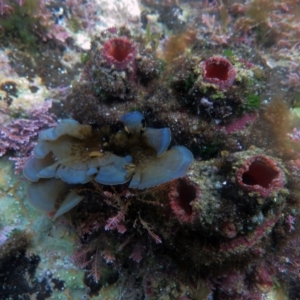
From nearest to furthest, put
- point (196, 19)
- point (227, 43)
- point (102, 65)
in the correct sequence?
1. point (102, 65)
2. point (227, 43)
3. point (196, 19)

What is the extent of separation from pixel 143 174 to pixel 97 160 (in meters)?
0.54

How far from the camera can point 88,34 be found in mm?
4566

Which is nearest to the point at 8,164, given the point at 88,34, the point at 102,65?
the point at 102,65

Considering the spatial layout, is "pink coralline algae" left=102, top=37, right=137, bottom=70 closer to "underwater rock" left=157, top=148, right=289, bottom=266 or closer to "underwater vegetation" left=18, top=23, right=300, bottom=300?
"underwater vegetation" left=18, top=23, right=300, bottom=300

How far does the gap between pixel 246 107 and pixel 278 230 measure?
1519 mm

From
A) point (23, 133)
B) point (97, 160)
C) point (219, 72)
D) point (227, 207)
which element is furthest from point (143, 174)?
point (23, 133)

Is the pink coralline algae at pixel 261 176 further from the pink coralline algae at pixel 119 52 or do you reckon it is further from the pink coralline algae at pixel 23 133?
the pink coralline algae at pixel 23 133

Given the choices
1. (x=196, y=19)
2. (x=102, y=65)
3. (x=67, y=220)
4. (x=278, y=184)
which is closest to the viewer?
(x=278, y=184)

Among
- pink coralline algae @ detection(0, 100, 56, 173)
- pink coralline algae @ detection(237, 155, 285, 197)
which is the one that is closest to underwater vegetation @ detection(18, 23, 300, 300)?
pink coralline algae @ detection(237, 155, 285, 197)

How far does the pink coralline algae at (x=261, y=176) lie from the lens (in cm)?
263

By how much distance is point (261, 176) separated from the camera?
2865 mm

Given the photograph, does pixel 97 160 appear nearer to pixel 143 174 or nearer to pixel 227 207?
pixel 143 174

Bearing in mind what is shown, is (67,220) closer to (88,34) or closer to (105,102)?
(105,102)

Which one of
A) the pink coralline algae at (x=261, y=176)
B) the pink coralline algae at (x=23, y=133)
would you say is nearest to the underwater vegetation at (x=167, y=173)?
the pink coralline algae at (x=261, y=176)
